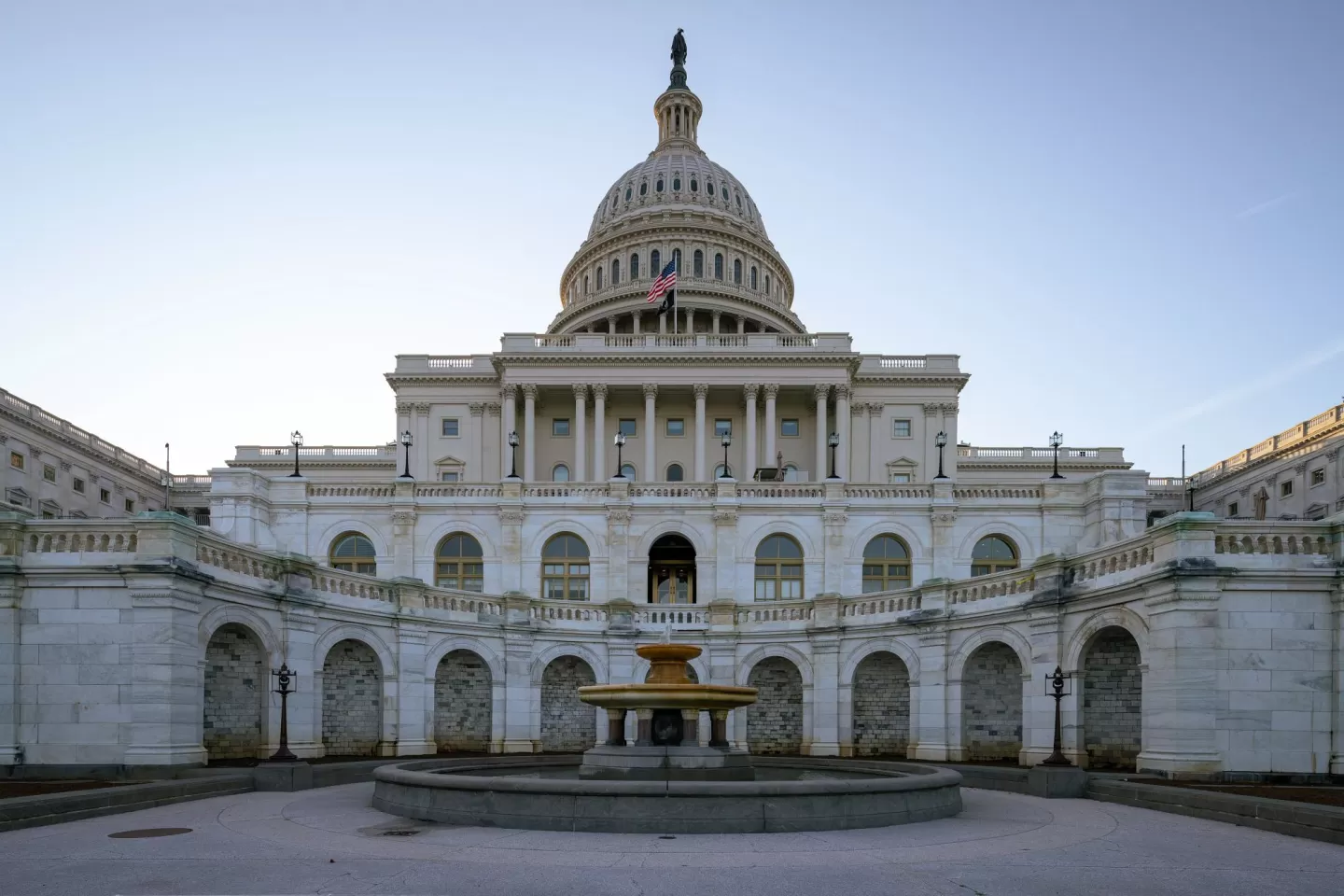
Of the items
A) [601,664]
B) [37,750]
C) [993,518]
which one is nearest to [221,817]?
[37,750]

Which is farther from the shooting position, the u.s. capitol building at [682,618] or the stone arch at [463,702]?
the stone arch at [463,702]

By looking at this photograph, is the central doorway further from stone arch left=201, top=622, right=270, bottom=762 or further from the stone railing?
stone arch left=201, top=622, right=270, bottom=762

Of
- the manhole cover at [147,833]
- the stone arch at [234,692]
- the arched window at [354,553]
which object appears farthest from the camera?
the arched window at [354,553]

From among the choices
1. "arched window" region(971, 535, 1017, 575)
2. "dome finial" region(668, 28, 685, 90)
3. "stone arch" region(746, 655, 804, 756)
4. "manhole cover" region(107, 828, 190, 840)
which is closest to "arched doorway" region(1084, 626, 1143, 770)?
"stone arch" region(746, 655, 804, 756)

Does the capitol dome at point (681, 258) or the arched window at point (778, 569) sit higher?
the capitol dome at point (681, 258)

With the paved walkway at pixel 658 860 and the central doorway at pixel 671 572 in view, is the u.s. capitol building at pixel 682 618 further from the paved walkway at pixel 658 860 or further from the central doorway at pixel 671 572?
the paved walkway at pixel 658 860

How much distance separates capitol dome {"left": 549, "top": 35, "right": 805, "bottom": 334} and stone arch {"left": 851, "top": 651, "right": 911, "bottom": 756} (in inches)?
2833

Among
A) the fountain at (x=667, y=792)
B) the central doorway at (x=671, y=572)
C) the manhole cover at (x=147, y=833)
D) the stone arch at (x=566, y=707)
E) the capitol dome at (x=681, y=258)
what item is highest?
the capitol dome at (x=681, y=258)

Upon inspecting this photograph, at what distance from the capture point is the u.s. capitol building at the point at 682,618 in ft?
79.7

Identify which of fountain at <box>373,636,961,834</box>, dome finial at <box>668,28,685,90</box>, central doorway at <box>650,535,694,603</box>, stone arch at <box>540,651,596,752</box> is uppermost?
dome finial at <box>668,28,685,90</box>

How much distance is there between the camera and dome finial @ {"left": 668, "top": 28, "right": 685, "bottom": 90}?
14338 cm

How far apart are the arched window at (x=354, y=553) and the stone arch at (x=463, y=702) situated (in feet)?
52.9

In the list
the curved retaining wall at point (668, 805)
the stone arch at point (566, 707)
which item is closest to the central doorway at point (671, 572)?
the stone arch at point (566, 707)

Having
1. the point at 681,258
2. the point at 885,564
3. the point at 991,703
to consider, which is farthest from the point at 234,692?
the point at 681,258
